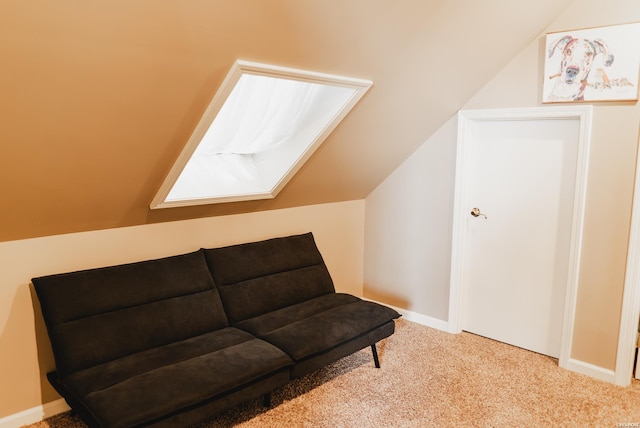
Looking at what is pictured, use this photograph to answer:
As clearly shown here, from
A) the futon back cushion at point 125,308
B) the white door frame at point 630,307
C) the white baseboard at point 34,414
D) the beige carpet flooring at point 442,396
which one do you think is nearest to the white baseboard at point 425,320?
the beige carpet flooring at point 442,396

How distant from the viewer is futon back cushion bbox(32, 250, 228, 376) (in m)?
2.22

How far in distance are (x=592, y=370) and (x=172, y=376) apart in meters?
2.48

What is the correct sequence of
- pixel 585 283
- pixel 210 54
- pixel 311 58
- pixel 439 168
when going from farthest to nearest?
pixel 439 168, pixel 585 283, pixel 311 58, pixel 210 54

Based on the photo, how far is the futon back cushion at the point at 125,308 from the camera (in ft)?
7.28

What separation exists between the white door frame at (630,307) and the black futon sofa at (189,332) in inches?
53.3

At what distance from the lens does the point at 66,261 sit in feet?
7.95

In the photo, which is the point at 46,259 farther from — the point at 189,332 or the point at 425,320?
the point at 425,320

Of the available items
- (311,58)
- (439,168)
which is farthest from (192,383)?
(439,168)

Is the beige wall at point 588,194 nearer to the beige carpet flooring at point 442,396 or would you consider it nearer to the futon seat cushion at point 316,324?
the beige carpet flooring at point 442,396

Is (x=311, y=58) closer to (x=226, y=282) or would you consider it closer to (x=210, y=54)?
(x=210, y=54)

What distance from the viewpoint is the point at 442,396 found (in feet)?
8.83

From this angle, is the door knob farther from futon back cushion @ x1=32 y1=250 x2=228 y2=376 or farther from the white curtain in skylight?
futon back cushion @ x1=32 y1=250 x2=228 y2=376

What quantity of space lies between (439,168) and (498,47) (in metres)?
0.97

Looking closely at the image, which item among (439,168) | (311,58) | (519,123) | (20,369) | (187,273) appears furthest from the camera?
(439,168)
